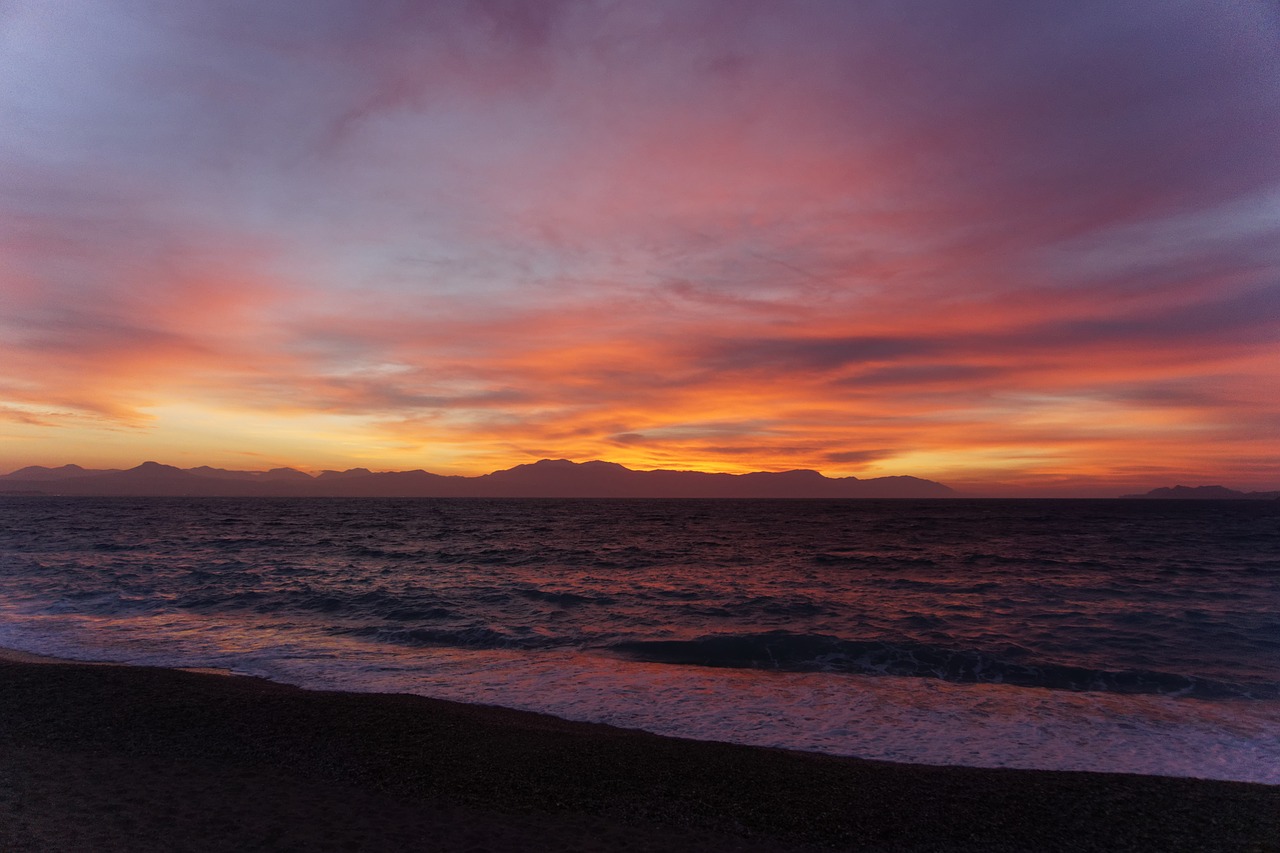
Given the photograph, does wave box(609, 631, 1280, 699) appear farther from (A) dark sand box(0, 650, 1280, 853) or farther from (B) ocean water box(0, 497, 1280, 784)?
(A) dark sand box(0, 650, 1280, 853)

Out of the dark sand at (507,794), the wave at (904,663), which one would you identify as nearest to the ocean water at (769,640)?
the wave at (904,663)

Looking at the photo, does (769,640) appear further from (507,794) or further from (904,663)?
(507,794)

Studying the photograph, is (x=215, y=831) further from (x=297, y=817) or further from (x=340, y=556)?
(x=340, y=556)

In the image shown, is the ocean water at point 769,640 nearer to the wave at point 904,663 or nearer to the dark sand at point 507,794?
the wave at point 904,663

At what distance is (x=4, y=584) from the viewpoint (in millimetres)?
27422

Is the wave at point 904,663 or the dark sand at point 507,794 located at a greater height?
the dark sand at point 507,794

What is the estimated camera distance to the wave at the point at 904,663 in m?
14.6

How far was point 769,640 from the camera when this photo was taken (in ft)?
60.5

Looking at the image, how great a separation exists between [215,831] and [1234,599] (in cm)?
3392

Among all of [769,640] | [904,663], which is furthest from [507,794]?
[769,640]

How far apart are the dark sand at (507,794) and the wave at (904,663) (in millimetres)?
6545

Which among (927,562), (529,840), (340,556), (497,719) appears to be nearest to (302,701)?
(497,719)

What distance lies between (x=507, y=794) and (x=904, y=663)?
38.0 feet

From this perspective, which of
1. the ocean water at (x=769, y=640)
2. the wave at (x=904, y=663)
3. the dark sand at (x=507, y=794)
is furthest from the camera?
the wave at (x=904, y=663)
